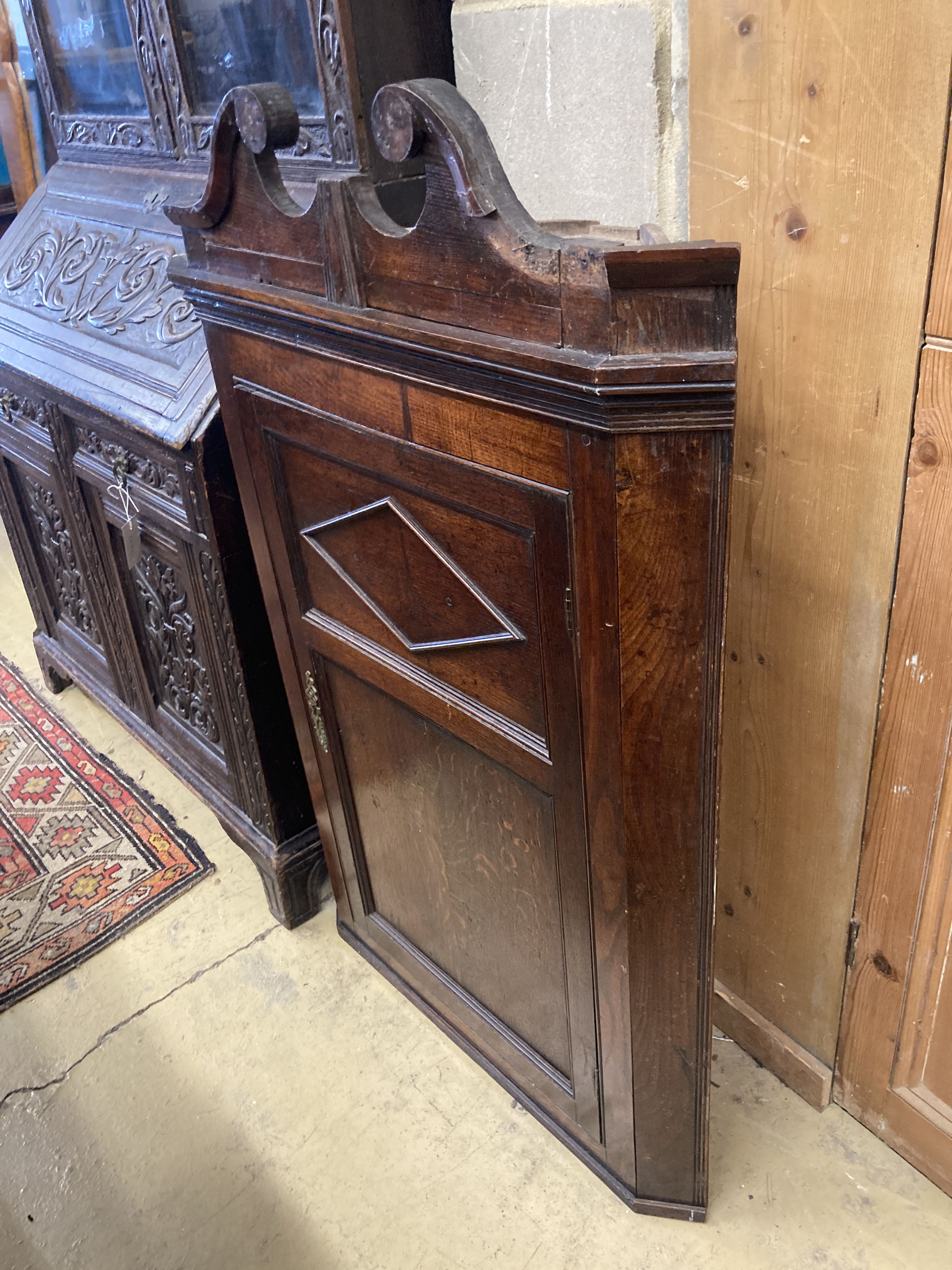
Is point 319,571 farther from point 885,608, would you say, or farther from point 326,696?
point 885,608

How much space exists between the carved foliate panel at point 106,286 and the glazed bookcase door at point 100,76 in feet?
0.58

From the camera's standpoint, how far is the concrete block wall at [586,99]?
120 cm

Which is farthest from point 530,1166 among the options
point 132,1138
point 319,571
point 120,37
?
point 120,37

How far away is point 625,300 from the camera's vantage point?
89 cm

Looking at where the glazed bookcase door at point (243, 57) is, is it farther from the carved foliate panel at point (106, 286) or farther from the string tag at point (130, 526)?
the string tag at point (130, 526)

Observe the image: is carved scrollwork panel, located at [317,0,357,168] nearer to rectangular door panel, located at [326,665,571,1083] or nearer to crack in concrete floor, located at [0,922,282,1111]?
rectangular door panel, located at [326,665,571,1083]

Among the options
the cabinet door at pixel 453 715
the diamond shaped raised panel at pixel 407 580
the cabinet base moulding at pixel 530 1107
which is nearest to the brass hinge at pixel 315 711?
the cabinet door at pixel 453 715

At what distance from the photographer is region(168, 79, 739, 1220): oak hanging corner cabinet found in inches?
37.4

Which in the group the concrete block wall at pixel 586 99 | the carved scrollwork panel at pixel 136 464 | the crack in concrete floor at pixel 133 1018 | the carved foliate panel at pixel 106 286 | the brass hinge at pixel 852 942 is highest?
the concrete block wall at pixel 586 99

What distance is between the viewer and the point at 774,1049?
1755 millimetres

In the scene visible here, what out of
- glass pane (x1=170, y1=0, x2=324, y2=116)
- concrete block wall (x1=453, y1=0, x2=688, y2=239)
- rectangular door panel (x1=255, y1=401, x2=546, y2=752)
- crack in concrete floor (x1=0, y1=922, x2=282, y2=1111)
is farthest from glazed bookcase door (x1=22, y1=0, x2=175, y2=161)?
crack in concrete floor (x1=0, y1=922, x2=282, y2=1111)

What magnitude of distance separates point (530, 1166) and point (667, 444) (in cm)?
130

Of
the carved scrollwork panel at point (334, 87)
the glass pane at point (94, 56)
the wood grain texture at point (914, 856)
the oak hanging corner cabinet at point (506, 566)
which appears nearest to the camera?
the oak hanging corner cabinet at point (506, 566)

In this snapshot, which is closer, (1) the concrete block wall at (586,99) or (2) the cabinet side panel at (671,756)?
(2) the cabinet side panel at (671,756)
